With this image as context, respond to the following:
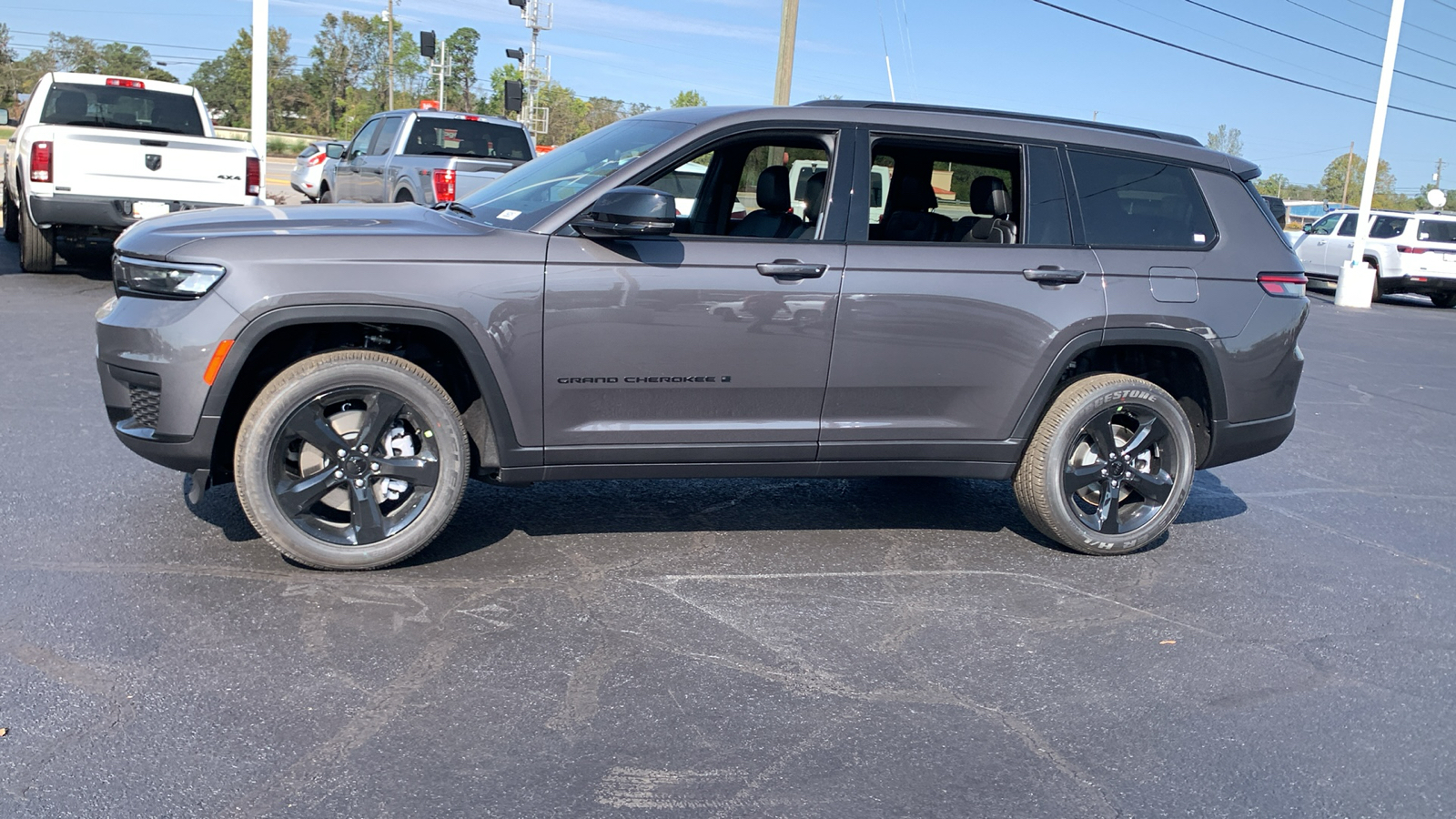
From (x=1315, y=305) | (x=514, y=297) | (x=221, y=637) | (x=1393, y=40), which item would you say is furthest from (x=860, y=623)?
(x=1393, y=40)

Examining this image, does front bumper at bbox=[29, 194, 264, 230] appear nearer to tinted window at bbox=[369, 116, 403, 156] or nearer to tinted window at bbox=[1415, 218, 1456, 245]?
tinted window at bbox=[369, 116, 403, 156]

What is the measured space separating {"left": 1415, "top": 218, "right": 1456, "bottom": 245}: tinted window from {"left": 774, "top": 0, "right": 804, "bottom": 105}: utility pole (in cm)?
1244

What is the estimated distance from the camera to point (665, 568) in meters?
4.76

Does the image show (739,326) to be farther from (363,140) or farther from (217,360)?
(363,140)

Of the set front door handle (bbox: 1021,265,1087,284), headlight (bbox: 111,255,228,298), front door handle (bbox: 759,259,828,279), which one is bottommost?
headlight (bbox: 111,255,228,298)

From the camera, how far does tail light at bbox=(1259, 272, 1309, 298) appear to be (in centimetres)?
538

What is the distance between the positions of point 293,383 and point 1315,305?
20249 millimetres

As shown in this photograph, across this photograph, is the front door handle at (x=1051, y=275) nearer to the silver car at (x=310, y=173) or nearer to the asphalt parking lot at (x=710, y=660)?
the asphalt parking lot at (x=710, y=660)

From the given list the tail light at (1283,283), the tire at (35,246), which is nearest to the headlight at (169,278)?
the tail light at (1283,283)

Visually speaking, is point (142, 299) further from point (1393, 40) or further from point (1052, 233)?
point (1393, 40)

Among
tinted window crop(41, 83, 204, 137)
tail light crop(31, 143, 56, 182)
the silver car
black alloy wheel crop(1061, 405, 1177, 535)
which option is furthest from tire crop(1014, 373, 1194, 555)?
the silver car

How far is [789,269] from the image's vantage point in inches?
183

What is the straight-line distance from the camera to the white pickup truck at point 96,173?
10773 mm

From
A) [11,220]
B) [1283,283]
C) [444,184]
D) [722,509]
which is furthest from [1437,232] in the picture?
[11,220]
